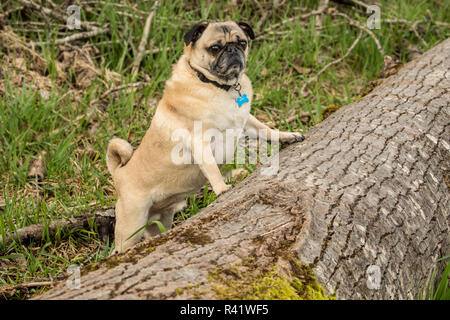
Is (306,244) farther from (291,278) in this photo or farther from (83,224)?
(83,224)

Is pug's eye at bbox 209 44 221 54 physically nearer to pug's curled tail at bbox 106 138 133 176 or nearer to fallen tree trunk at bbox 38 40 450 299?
fallen tree trunk at bbox 38 40 450 299

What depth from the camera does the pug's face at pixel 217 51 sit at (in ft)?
8.87

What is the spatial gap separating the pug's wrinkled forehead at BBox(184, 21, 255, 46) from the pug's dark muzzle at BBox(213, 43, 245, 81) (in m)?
0.06

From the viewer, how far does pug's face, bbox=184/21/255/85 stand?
270 centimetres

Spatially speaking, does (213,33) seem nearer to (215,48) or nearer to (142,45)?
(215,48)

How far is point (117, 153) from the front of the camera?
3.18 meters

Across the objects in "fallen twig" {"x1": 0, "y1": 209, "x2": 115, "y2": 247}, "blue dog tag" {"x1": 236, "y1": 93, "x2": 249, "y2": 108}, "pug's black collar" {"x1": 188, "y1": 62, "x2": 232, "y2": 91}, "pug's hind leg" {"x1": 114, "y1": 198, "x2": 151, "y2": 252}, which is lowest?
"fallen twig" {"x1": 0, "y1": 209, "x2": 115, "y2": 247}

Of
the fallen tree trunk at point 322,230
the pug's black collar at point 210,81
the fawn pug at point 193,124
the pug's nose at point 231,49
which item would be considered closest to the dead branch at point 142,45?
the fawn pug at point 193,124

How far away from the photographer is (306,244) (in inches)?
65.9

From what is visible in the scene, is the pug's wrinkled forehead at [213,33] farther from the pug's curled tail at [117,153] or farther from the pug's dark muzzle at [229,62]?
the pug's curled tail at [117,153]

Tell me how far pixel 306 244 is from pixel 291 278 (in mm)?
179

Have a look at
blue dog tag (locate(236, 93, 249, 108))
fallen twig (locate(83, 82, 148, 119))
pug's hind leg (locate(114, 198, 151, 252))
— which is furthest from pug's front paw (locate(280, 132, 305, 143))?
fallen twig (locate(83, 82, 148, 119))
